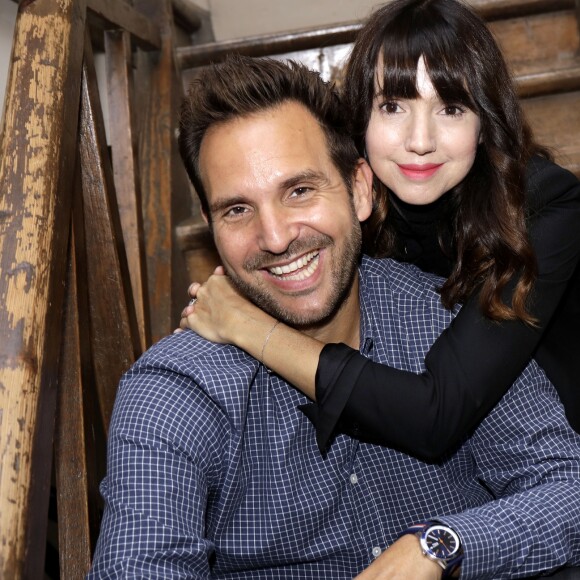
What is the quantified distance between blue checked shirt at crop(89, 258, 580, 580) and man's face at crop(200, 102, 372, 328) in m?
0.15

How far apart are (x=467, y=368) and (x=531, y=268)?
9.9 inches

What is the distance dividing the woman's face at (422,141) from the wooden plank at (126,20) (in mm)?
743

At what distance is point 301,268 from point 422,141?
0.36m

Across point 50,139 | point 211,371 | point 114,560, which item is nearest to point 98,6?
point 50,139

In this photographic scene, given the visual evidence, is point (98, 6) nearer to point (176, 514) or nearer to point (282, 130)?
point (282, 130)

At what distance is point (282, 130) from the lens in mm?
1581

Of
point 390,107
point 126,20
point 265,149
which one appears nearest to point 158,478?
point 265,149

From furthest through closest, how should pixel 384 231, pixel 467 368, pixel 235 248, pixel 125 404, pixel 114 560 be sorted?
pixel 384 231 < pixel 235 248 < pixel 467 368 < pixel 125 404 < pixel 114 560

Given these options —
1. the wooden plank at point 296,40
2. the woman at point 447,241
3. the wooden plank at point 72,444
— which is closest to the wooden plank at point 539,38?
the wooden plank at point 296,40

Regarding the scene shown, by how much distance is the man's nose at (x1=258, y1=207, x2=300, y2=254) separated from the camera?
1.52 m

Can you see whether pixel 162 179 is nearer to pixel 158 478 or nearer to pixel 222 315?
pixel 222 315

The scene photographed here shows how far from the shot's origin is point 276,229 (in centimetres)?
152

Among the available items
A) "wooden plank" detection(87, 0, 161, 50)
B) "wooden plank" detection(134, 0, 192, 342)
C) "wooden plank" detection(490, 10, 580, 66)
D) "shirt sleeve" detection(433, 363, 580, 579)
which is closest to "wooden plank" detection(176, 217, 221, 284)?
"wooden plank" detection(134, 0, 192, 342)

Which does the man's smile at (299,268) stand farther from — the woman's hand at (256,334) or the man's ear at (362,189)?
the man's ear at (362,189)
